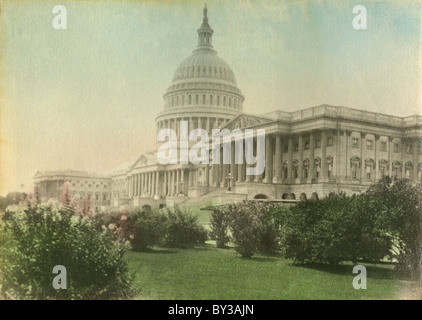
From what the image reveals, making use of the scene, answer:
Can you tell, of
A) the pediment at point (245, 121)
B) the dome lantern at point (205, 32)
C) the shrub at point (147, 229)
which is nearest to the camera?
the shrub at point (147, 229)

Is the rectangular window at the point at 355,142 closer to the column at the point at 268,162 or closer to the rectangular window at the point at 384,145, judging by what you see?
the rectangular window at the point at 384,145

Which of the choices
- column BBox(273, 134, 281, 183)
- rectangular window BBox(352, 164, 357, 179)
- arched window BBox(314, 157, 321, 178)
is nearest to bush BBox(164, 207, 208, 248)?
column BBox(273, 134, 281, 183)

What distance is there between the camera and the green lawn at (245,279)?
15.3m

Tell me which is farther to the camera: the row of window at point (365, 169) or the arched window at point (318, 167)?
the arched window at point (318, 167)

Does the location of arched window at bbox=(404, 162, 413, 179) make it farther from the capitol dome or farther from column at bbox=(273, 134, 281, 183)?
the capitol dome

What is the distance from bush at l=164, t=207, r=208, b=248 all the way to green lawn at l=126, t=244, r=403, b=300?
1.10 metres

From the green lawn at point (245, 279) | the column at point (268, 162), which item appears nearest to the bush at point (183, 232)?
the green lawn at point (245, 279)

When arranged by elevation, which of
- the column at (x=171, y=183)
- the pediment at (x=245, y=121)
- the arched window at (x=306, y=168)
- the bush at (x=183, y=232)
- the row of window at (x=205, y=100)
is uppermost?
the row of window at (x=205, y=100)

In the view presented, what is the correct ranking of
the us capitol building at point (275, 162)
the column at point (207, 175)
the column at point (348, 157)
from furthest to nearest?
the column at point (207, 175) < the column at point (348, 157) < the us capitol building at point (275, 162)

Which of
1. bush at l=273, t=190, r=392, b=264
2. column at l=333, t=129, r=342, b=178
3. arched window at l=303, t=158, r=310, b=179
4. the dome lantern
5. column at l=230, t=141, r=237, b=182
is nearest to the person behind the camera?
bush at l=273, t=190, r=392, b=264

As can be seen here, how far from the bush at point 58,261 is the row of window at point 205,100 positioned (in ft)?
29.9

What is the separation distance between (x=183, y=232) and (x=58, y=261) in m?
5.35

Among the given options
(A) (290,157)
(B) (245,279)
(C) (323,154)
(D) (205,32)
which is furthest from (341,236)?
(D) (205,32)

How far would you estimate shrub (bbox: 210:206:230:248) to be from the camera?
17969 mm
